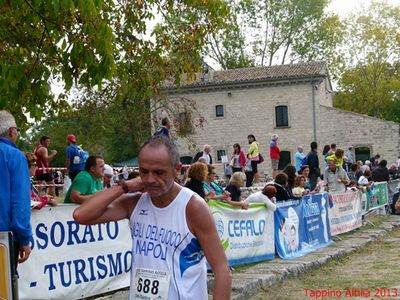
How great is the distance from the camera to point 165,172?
3.51m

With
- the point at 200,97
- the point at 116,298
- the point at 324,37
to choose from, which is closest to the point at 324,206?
the point at 116,298

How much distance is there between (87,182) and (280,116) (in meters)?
43.5

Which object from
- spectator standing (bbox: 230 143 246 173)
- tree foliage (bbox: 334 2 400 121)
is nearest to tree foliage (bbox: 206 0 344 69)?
tree foliage (bbox: 334 2 400 121)

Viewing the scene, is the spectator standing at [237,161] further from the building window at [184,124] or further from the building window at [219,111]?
the building window at [219,111]

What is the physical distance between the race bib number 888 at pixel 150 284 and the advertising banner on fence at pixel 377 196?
1717 centimetres

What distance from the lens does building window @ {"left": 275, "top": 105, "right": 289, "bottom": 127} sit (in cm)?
5084

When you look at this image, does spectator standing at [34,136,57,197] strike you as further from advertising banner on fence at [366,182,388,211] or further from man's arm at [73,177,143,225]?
man's arm at [73,177,143,225]

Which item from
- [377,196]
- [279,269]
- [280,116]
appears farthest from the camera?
[280,116]

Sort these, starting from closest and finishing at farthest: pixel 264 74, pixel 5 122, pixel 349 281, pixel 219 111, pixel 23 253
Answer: pixel 23 253 → pixel 5 122 → pixel 349 281 → pixel 264 74 → pixel 219 111

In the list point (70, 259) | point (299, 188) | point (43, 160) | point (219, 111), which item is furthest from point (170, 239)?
point (219, 111)

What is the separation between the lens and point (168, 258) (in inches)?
138

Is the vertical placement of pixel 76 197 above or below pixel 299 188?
above

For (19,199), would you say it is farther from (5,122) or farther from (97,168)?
(97,168)

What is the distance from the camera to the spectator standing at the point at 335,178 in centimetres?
1809
